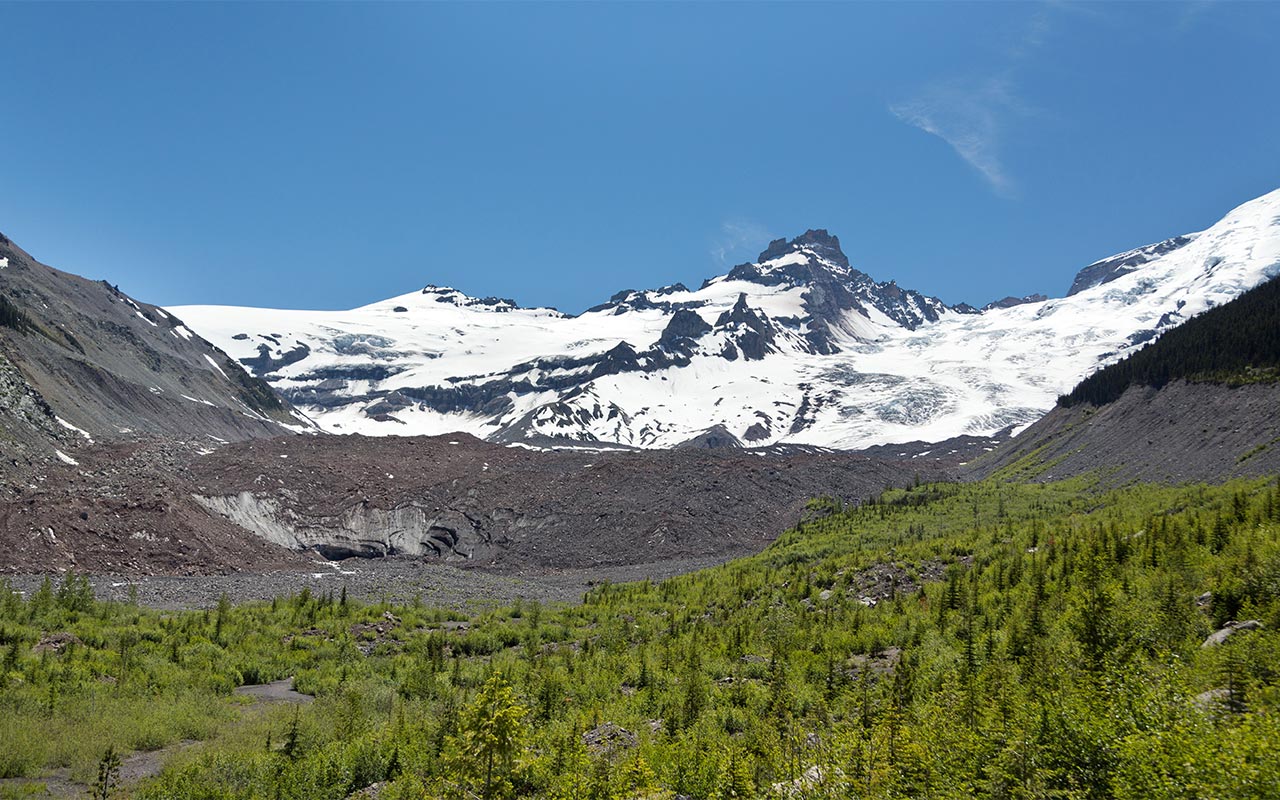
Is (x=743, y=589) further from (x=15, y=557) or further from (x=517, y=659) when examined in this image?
(x=15, y=557)

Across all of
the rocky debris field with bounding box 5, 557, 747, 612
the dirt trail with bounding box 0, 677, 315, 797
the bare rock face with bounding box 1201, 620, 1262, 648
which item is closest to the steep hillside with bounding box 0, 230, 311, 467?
the rocky debris field with bounding box 5, 557, 747, 612

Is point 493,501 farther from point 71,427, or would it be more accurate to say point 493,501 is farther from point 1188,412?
point 1188,412

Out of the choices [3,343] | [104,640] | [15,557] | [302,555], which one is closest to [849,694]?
[104,640]

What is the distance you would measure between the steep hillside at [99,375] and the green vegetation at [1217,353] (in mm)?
74642

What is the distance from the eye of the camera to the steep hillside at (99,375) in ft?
158

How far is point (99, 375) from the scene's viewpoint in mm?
75500

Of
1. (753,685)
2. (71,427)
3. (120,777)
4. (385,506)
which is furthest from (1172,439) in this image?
(71,427)

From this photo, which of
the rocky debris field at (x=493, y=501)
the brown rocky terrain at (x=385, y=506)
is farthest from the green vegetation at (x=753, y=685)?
the rocky debris field at (x=493, y=501)

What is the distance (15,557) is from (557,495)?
34211mm

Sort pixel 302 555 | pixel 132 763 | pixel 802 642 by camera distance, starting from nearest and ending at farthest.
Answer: pixel 132 763 → pixel 802 642 → pixel 302 555

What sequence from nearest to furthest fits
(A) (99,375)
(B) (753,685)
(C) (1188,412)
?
(B) (753,685), (C) (1188,412), (A) (99,375)

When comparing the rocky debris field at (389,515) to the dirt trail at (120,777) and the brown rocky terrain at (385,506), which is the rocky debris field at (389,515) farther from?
the dirt trail at (120,777)

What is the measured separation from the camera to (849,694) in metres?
12.1

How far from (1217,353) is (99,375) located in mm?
100735
